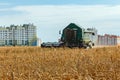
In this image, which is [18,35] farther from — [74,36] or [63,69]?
[63,69]

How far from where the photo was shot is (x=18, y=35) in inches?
6156

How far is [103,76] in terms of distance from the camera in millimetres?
6145

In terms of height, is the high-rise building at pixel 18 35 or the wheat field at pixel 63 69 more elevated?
the wheat field at pixel 63 69

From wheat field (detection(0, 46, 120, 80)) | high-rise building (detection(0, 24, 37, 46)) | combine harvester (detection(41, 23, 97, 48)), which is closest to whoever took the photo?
wheat field (detection(0, 46, 120, 80))

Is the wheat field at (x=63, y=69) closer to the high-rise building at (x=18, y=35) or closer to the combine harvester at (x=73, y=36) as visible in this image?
the combine harvester at (x=73, y=36)

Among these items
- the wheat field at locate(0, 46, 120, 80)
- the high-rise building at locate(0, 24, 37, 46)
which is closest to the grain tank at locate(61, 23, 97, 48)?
the wheat field at locate(0, 46, 120, 80)

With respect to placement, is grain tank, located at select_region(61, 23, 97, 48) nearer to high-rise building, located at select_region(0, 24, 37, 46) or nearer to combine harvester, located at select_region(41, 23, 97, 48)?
combine harvester, located at select_region(41, 23, 97, 48)

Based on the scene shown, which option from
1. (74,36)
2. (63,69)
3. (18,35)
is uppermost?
(63,69)

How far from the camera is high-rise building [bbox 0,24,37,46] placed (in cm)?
14512

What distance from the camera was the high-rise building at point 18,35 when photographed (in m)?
145

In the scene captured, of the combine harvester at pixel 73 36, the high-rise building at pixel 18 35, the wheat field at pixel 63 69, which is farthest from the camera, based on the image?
the high-rise building at pixel 18 35

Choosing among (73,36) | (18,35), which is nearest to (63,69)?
(73,36)

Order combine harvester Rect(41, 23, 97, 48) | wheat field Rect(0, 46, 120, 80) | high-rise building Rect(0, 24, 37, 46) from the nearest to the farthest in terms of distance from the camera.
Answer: wheat field Rect(0, 46, 120, 80) → combine harvester Rect(41, 23, 97, 48) → high-rise building Rect(0, 24, 37, 46)

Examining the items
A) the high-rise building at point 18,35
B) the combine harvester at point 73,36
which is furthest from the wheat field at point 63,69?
the high-rise building at point 18,35
